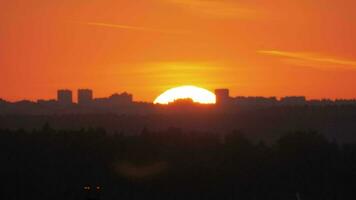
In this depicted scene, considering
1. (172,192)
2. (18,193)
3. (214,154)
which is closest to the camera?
(18,193)

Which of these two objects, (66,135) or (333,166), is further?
(66,135)

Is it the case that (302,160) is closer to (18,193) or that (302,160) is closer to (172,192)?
(172,192)

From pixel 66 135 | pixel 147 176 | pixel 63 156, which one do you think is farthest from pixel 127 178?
pixel 66 135

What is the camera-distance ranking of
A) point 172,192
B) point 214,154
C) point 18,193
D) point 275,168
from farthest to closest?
1. point 214,154
2. point 275,168
3. point 172,192
4. point 18,193

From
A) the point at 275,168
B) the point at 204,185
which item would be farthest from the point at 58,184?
the point at 275,168

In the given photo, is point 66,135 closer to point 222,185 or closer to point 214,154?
point 214,154

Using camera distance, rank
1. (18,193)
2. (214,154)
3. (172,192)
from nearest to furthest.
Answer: (18,193) < (172,192) < (214,154)
